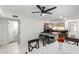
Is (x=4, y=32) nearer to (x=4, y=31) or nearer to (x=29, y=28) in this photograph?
(x=4, y=31)

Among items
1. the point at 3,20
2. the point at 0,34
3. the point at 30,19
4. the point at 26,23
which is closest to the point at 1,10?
the point at 3,20

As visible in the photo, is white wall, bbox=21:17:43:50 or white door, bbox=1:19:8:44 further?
white wall, bbox=21:17:43:50

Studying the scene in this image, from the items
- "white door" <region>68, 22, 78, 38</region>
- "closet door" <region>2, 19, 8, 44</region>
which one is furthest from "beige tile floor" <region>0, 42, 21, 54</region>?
"white door" <region>68, 22, 78, 38</region>

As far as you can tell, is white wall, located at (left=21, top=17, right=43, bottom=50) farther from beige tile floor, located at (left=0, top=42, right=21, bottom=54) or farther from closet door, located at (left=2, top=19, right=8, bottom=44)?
closet door, located at (left=2, top=19, right=8, bottom=44)

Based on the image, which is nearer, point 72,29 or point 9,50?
point 9,50

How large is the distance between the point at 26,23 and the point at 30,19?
51 cm

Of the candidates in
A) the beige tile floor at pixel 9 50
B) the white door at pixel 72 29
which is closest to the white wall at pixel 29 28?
the beige tile floor at pixel 9 50

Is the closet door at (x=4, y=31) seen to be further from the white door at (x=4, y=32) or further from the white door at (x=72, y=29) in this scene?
the white door at (x=72, y=29)

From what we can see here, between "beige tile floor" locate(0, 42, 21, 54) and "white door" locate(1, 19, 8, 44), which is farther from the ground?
"white door" locate(1, 19, 8, 44)

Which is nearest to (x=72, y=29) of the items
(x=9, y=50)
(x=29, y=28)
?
(x=29, y=28)

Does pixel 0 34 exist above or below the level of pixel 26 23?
below
